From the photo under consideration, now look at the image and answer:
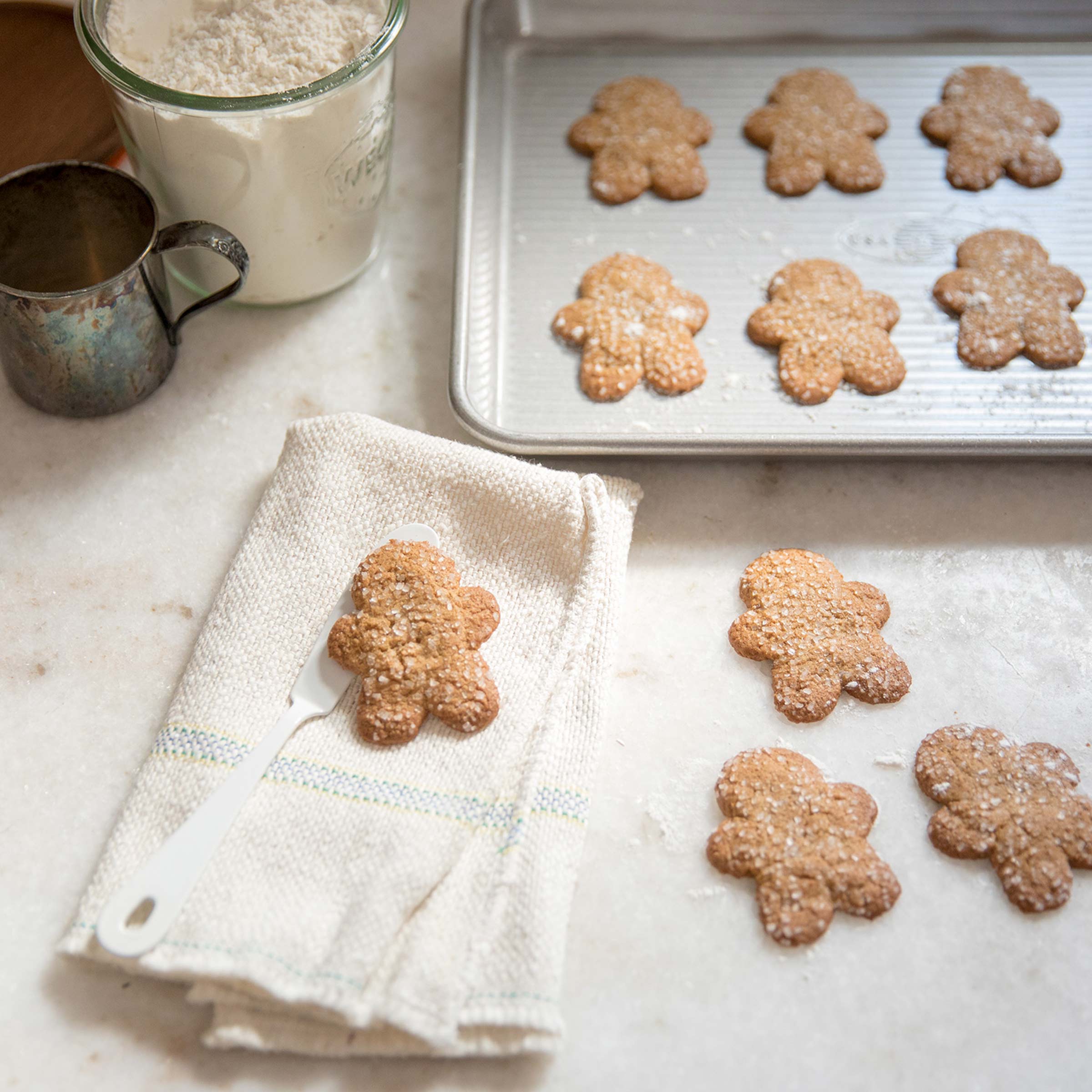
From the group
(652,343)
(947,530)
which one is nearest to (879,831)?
(947,530)

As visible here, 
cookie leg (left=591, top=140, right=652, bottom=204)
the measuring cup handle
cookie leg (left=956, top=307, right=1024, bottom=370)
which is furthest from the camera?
cookie leg (left=591, top=140, right=652, bottom=204)

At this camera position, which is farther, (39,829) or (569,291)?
(569,291)

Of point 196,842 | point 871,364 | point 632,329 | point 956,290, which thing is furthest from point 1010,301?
point 196,842

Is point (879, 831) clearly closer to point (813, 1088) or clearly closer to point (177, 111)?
point (813, 1088)

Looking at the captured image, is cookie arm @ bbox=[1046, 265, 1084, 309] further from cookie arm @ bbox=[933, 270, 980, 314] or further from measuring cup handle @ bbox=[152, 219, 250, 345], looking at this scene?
measuring cup handle @ bbox=[152, 219, 250, 345]

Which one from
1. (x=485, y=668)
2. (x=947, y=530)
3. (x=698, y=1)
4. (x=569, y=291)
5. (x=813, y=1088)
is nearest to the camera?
(x=813, y=1088)

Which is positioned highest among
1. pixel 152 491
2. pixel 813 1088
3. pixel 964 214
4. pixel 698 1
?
pixel 698 1

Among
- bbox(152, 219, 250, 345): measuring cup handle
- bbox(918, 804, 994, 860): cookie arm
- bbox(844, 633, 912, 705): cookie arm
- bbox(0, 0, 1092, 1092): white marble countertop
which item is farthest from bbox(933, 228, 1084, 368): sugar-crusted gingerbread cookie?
bbox(152, 219, 250, 345): measuring cup handle
